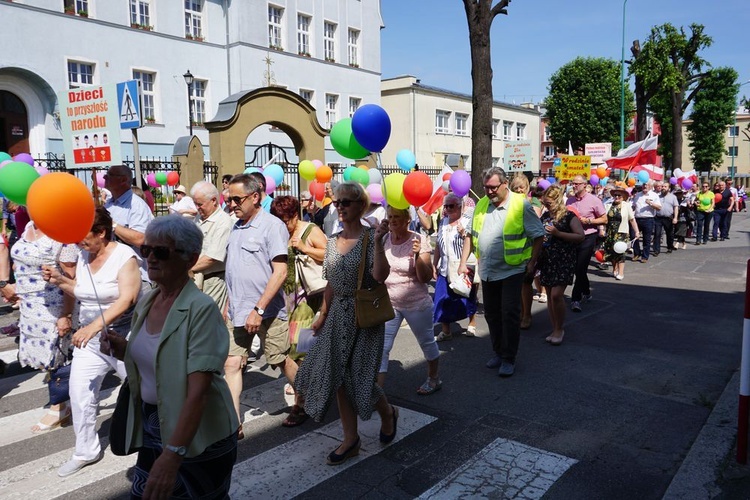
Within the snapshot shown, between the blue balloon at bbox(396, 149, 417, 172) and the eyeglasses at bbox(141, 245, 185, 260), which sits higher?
the blue balloon at bbox(396, 149, 417, 172)

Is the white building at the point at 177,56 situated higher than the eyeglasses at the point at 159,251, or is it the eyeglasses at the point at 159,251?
the white building at the point at 177,56

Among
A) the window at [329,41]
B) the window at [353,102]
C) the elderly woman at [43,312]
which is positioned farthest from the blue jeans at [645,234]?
the window at [353,102]

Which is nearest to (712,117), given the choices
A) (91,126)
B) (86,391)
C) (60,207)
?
(91,126)

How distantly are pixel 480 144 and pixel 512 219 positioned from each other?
521 cm

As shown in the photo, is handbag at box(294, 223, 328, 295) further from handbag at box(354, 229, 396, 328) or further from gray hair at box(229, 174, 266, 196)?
handbag at box(354, 229, 396, 328)

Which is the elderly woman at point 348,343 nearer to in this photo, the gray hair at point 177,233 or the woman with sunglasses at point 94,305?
the woman with sunglasses at point 94,305

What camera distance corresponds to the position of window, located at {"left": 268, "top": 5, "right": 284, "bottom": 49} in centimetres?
2935

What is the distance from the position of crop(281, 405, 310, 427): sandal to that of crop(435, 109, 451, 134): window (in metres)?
37.9

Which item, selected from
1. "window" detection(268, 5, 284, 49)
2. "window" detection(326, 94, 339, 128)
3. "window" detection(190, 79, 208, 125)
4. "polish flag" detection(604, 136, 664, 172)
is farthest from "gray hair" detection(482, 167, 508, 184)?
"window" detection(326, 94, 339, 128)

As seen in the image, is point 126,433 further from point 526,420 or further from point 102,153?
point 102,153

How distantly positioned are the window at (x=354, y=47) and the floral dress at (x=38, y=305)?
30827mm

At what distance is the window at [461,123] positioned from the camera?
4384 centimetres

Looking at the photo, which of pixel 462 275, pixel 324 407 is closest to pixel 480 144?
pixel 462 275

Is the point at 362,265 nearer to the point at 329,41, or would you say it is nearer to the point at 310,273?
the point at 310,273
